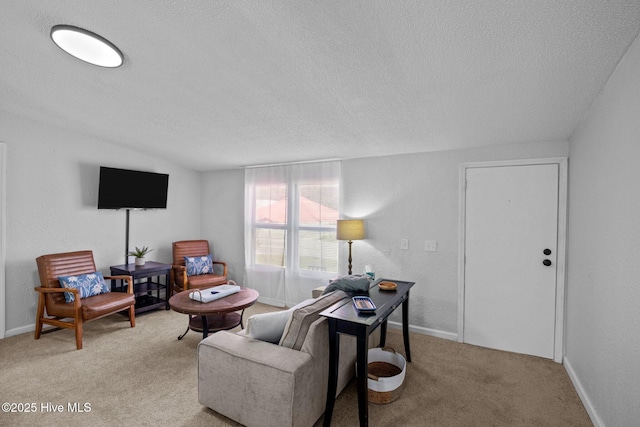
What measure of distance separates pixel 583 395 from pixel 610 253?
3.99ft

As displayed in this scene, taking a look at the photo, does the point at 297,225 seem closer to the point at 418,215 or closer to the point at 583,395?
the point at 418,215

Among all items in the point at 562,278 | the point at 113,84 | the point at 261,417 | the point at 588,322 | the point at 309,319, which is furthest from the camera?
the point at 562,278

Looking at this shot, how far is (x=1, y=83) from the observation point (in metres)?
2.70

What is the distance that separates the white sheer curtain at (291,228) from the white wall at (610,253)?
8.17 feet

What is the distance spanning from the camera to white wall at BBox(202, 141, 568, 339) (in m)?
3.30

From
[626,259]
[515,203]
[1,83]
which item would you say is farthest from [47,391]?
[515,203]

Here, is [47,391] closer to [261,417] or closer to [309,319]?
[261,417]

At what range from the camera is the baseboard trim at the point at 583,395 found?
1.94 m

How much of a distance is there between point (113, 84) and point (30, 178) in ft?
6.27

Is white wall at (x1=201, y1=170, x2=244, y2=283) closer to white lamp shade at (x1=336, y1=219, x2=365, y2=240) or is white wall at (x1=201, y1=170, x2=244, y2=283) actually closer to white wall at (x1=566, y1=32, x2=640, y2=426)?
white lamp shade at (x1=336, y1=219, x2=365, y2=240)

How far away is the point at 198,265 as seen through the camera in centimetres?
448

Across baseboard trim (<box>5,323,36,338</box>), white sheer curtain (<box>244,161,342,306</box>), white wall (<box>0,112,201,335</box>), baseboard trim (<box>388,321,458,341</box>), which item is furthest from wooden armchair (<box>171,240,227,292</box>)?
baseboard trim (<box>388,321,458,341</box>)

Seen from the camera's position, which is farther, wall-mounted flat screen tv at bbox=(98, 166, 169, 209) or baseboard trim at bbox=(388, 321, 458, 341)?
wall-mounted flat screen tv at bbox=(98, 166, 169, 209)

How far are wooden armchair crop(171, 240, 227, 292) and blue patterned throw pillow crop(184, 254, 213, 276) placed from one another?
7cm
